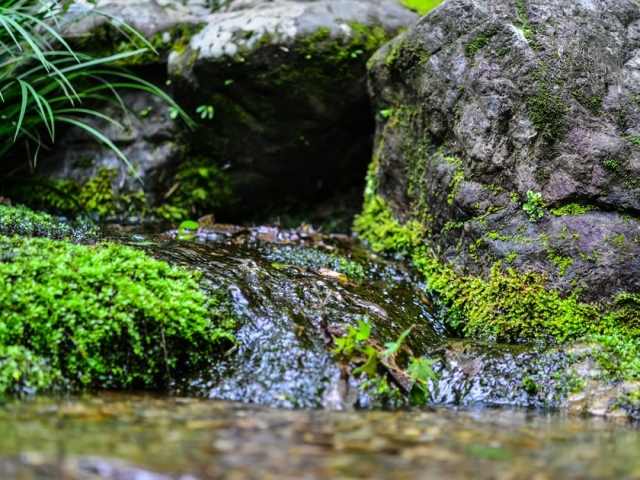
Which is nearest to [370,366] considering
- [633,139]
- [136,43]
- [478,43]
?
[633,139]

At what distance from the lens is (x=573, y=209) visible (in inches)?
137

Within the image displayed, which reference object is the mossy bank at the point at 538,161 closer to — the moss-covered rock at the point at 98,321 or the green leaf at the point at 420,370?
the green leaf at the point at 420,370

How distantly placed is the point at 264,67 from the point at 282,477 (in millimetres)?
4254

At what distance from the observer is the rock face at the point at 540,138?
3.42 meters

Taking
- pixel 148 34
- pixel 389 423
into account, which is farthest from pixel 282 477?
pixel 148 34

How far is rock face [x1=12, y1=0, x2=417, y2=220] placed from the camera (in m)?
5.20

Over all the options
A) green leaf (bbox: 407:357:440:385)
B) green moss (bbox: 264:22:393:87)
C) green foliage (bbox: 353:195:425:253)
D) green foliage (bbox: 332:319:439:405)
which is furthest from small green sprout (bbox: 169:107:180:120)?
green leaf (bbox: 407:357:440:385)

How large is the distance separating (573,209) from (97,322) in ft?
8.89

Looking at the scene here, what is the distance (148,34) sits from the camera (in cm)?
543

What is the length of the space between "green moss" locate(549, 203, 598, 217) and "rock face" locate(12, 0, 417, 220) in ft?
8.17

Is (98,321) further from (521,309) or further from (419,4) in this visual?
(419,4)

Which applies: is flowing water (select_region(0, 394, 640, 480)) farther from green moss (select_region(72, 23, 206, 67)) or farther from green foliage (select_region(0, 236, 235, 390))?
green moss (select_region(72, 23, 206, 67))

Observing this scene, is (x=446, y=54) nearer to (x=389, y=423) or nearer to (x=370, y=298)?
(x=370, y=298)

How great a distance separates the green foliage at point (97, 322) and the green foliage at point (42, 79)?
1.58m
